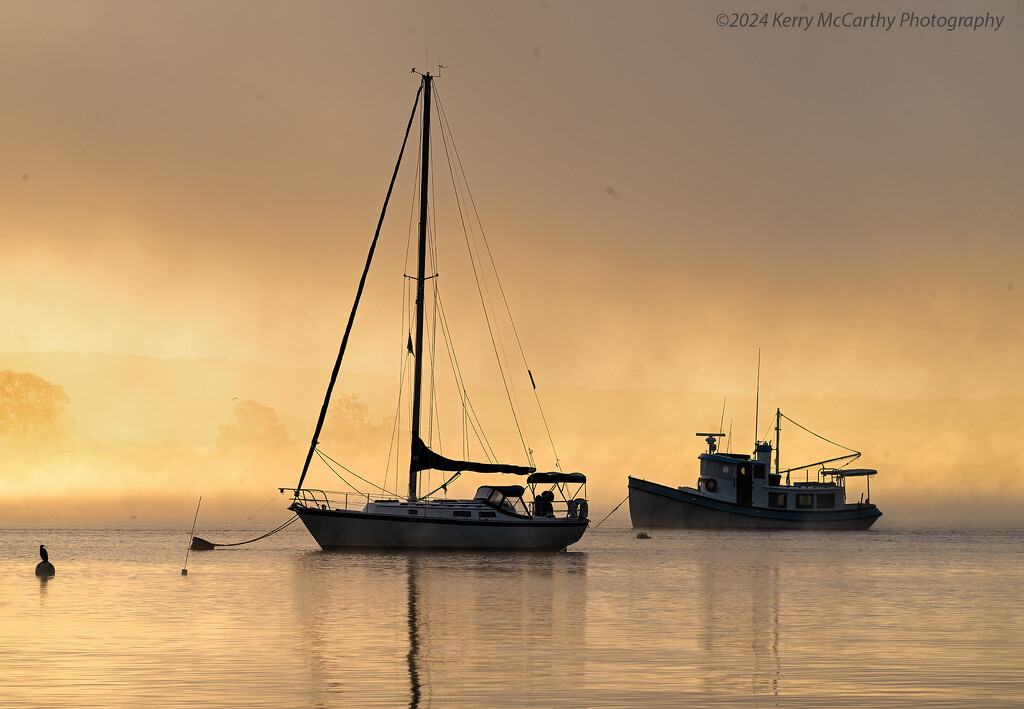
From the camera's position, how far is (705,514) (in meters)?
132

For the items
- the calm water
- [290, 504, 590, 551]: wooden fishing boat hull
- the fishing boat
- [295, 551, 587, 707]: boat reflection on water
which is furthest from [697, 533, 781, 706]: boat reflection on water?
the fishing boat

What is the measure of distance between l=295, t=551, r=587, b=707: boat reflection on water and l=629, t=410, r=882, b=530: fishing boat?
2679 inches

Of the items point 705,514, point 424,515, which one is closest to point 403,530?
point 424,515

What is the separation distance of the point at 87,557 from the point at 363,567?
2478 cm

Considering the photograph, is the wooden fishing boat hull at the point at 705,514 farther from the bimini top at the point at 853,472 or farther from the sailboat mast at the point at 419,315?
the sailboat mast at the point at 419,315

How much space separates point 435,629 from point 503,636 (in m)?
2.40

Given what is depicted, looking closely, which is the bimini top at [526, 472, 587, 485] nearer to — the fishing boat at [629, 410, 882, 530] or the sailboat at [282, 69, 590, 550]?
the sailboat at [282, 69, 590, 550]

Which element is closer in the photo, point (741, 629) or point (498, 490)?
point (741, 629)

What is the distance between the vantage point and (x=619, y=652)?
29250 millimetres

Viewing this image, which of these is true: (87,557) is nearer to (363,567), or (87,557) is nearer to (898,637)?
(363,567)

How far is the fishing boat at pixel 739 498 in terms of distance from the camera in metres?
131

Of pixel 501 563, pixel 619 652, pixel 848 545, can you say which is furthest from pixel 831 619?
pixel 848 545

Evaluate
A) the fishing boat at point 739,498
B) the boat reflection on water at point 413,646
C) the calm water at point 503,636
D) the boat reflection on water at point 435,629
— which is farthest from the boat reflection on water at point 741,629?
the fishing boat at point 739,498

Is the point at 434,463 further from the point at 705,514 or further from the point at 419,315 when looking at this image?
the point at 705,514
